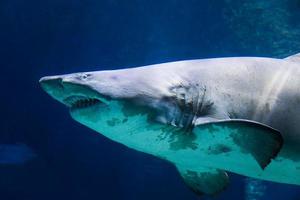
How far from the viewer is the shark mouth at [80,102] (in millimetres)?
2940

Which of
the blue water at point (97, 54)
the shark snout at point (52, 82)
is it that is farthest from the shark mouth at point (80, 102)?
the blue water at point (97, 54)

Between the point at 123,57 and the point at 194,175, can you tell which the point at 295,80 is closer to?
the point at 194,175

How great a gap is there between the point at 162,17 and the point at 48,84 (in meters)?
10.4

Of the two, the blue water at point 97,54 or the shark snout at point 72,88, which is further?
the blue water at point 97,54

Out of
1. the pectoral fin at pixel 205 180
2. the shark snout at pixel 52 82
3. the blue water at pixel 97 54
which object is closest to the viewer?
the shark snout at pixel 52 82

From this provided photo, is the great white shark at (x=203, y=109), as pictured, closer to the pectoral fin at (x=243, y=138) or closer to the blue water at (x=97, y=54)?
the pectoral fin at (x=243, y=138)

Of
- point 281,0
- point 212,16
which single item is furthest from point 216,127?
point 212,16

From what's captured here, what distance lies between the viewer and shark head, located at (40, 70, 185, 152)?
2.91 metres

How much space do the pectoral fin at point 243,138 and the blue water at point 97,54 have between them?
9.13 meters

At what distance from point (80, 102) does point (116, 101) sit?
296 millimetres

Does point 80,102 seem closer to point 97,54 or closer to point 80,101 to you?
point 80,101

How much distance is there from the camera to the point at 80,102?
2982mm

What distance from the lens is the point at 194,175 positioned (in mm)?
4301

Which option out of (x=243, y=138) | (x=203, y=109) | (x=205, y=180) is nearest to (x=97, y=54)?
(x=205, y=180)
